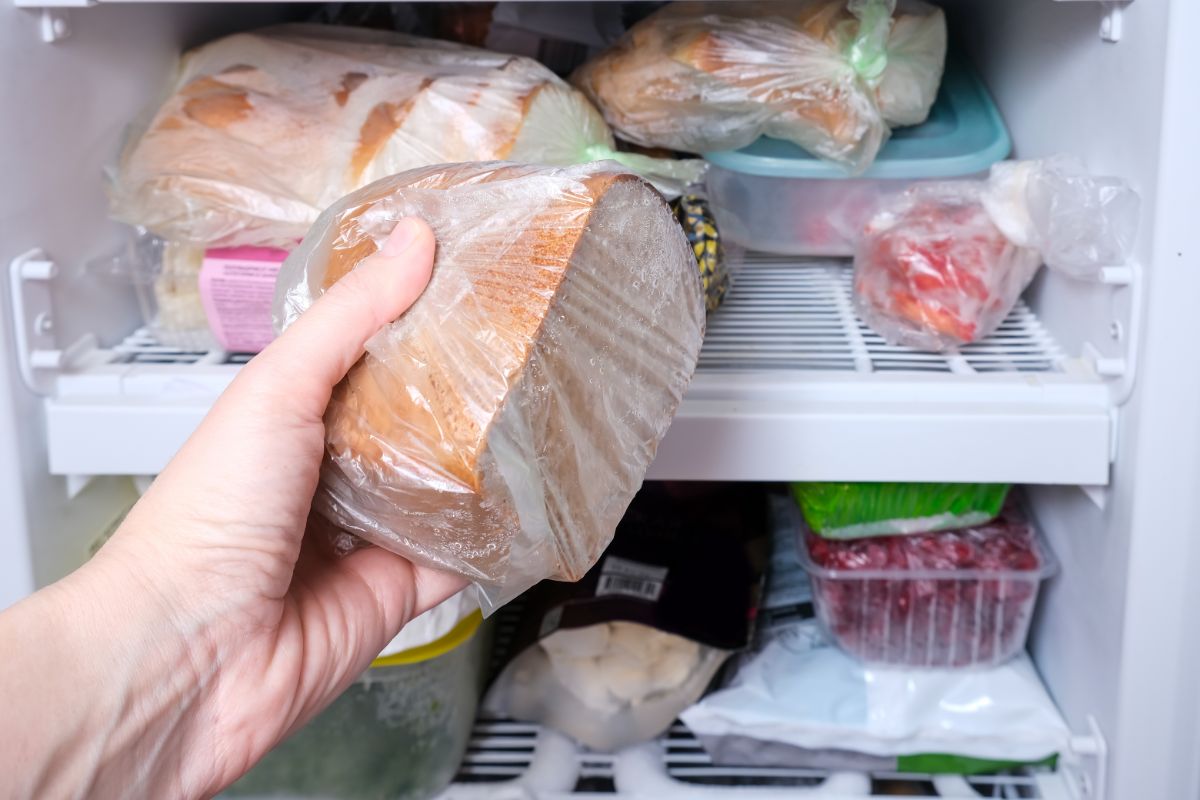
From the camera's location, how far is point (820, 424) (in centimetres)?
74

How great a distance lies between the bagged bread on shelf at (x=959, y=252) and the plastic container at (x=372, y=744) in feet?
1.37

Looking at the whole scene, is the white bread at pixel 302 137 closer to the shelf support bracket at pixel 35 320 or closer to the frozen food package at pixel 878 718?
the shelf support bracket at pixel 35 320

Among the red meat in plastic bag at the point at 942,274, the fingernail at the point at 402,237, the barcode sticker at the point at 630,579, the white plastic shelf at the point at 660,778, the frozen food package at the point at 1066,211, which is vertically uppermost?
the fingernail at the point at 402,237

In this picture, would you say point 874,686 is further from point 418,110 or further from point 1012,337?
point 418,110

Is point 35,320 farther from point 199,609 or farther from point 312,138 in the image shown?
point 199,609

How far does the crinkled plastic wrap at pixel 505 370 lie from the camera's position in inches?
18.9

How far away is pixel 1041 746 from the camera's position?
0.85 metres

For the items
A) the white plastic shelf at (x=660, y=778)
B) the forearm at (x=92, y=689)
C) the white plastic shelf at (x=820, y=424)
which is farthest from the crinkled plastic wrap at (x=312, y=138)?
the white plastic shelf at (x=660, y=778)

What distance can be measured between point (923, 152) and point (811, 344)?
206mm

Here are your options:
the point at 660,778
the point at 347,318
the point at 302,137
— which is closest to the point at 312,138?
the point at 302,137

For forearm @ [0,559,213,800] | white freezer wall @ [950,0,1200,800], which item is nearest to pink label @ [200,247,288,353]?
forearm @ [0,559,213,800]

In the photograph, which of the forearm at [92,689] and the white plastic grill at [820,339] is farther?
the white plastic grill at [820,339]

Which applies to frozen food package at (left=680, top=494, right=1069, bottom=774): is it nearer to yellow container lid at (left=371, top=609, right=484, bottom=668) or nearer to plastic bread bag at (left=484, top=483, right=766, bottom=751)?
plastic bread bag at (left=484, top=483, right=766, bottom=751)

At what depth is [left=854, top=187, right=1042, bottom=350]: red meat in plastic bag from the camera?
0.83m
